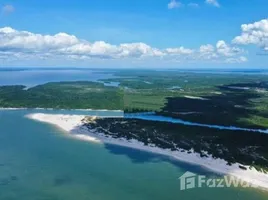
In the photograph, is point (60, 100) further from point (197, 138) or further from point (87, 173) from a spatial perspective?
point (87, 173)

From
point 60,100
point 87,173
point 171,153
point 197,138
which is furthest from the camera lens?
point 60,100

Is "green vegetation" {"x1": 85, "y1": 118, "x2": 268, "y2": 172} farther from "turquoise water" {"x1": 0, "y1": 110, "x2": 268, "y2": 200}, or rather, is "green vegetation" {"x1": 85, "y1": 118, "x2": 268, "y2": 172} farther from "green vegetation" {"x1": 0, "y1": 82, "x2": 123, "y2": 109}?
"green vegetation" {"x1": 0, "y1": 82, "x2": 123, "y2": 109}

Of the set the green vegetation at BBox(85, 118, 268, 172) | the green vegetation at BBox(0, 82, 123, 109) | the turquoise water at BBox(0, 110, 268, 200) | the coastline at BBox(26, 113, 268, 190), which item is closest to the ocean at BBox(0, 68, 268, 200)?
the turquoise water at BBox(0, 110, 268, 200)

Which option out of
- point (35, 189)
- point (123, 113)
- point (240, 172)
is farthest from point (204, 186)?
point (123, 113)

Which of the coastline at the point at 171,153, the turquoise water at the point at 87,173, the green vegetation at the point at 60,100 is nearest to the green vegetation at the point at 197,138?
the coastline at the point at 171,153

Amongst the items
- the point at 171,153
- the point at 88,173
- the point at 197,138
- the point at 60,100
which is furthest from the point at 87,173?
the point at 60,100

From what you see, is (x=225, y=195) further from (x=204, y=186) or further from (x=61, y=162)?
(x=61, y=162)
